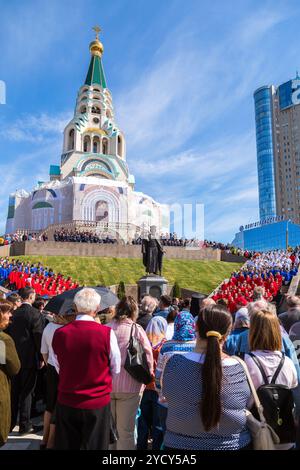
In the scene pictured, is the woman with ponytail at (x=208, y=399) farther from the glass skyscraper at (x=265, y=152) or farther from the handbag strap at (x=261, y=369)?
the glass skyscraper at (x=265, y=152)

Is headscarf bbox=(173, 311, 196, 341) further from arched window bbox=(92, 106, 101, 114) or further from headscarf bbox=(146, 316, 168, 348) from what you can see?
arched window bbox=(92, 106, 101, 114)

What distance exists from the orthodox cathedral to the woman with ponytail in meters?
39.5

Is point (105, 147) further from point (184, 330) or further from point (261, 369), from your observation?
point (261, 369)

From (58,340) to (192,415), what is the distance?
51.3 inches

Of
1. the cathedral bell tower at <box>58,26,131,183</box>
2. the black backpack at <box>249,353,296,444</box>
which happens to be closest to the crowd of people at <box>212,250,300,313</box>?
the black backpack at <box>249,353,296,444</box>

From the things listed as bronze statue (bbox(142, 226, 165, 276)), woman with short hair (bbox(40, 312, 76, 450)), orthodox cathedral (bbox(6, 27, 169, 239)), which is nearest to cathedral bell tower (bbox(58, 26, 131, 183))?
orthodox cathedral (bbox(6, 27, 169, 239))

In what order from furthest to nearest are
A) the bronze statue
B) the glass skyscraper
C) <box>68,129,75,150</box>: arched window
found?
the glass skyscraper → <box>68,129,75,150</box>: arched window → the bronze statue

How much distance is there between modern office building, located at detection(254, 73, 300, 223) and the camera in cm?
9456

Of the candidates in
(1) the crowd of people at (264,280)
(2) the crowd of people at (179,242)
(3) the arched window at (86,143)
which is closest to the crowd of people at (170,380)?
(1) the crowd of people at (264,280)

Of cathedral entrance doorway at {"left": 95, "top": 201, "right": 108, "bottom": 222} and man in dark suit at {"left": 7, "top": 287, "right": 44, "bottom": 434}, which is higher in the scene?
cathedral entrance doorway at {"left": 95, "top": 201, "right": 108, "bottom": 222}

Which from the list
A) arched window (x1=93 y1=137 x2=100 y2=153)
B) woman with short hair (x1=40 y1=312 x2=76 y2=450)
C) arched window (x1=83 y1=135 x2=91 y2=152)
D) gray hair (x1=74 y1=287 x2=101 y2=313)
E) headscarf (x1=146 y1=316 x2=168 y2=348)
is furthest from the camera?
arched window (x1=93 y1=137 x2=100 y2=153)

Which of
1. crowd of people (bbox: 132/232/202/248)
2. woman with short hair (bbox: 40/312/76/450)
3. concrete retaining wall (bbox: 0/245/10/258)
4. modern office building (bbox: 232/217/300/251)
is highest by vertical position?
modern office building (bbox: 232/217/300/251)

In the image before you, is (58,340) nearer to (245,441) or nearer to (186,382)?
(186,382)

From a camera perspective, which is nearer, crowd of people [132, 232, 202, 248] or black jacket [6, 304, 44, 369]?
black jacket [6, 304, 44, 369]
